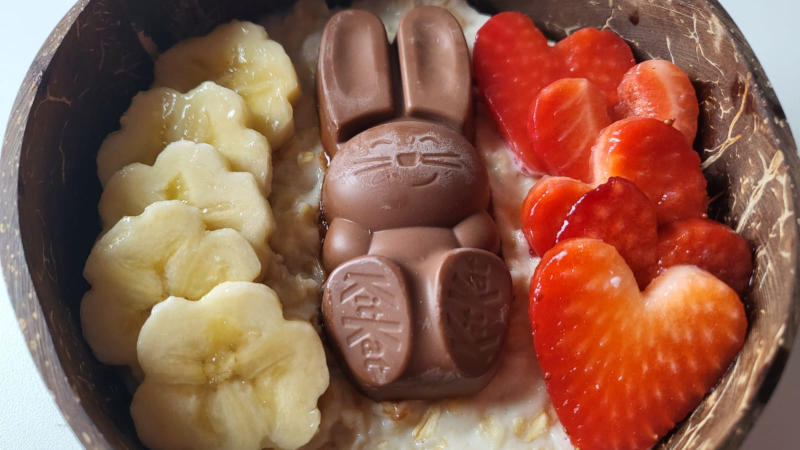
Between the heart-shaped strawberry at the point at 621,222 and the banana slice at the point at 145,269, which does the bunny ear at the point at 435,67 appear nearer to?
the heart-shaped strawberry at the point at 621,222

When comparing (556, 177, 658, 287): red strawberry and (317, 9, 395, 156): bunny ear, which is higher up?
(317, 9, 395, 156): bunny ear

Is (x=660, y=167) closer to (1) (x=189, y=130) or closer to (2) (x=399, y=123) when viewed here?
(2) (x=399, y=123)

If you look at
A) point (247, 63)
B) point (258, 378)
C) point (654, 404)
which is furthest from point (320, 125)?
point (654, 404)

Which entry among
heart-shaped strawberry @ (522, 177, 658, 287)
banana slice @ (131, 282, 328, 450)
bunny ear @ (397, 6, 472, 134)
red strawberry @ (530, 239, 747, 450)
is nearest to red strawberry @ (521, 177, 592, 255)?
heart-shaped strawberry @ (522, 177, 658, 287)

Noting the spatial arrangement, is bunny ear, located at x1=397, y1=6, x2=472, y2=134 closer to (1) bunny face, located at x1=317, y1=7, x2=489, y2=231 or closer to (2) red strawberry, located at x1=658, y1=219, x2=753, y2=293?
(1) bunny face, located at x1=317, y1=7, x2=489, y2=231

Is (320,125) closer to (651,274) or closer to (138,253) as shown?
(138,253)

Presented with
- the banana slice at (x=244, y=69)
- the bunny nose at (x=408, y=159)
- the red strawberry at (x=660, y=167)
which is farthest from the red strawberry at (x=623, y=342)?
the banana slice at (x=244, y=69)
